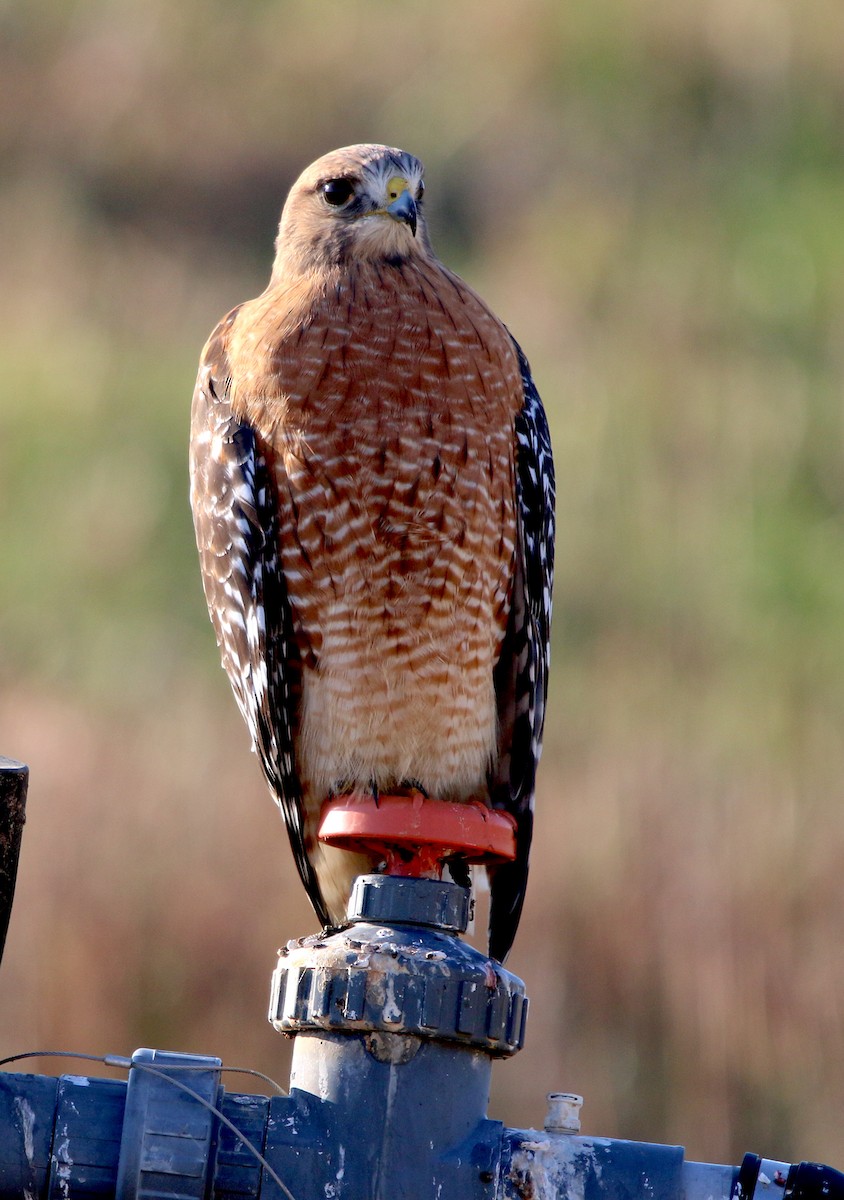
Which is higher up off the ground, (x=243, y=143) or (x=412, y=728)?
(x=243, y=143)

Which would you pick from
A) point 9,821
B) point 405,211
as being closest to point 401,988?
point 9,821

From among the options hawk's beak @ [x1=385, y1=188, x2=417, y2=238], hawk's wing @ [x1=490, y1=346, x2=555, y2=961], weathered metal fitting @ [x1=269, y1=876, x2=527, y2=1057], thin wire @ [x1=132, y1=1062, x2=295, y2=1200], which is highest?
hawk's beak @ [x1=385, y1=188, x2=417, y2=238]

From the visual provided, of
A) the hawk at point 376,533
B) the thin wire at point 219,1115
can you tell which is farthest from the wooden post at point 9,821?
the hawk at point 376,533

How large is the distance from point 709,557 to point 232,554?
5.88 m

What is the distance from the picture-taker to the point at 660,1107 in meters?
6.39

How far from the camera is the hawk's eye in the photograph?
3.91 metres

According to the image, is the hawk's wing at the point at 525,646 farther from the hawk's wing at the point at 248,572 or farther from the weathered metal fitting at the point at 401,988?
the weathered metal fitting at the point at 401,988

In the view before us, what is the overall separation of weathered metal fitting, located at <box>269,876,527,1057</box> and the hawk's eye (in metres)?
2.25

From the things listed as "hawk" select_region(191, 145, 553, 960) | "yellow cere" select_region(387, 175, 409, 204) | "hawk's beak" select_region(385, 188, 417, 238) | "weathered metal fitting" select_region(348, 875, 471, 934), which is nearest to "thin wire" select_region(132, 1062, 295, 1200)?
"weathered metal fitting" select_region(348, 875, 471, 934)

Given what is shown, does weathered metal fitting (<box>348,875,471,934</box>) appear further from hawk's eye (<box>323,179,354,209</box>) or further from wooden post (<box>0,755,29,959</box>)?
hawk's eye (<box>323,179,354,209</box>)

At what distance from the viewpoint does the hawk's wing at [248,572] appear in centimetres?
345

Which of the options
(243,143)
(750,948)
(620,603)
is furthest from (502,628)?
(243,143)

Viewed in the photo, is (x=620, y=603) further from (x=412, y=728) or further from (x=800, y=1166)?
(x=800, y=1166)

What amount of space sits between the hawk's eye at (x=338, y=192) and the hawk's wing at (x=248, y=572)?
1.48ft
